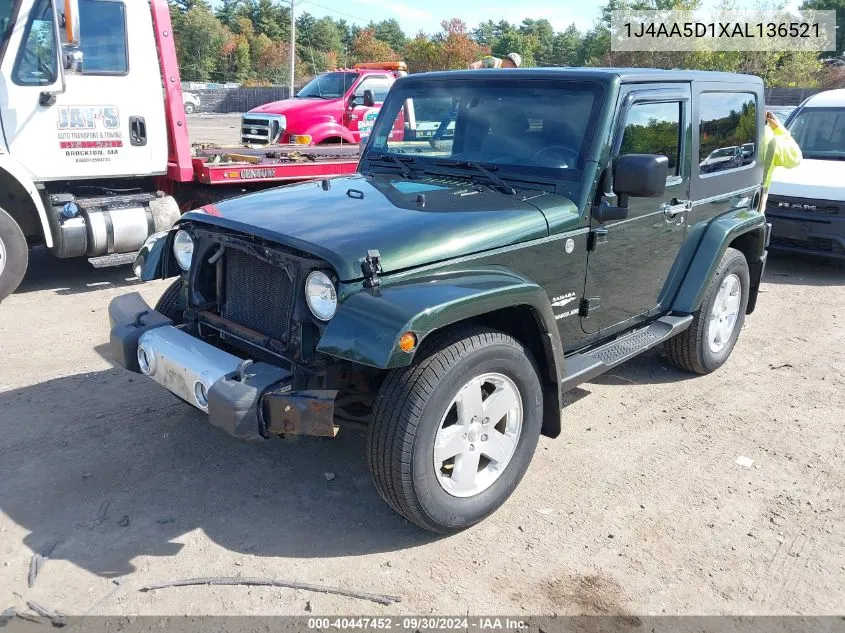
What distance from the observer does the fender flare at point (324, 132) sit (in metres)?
13.1

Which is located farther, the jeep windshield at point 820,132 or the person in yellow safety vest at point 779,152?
the jeep windshield at point 820,132

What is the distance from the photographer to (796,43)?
36.2m

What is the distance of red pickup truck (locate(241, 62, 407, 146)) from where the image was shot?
13109 millimetres

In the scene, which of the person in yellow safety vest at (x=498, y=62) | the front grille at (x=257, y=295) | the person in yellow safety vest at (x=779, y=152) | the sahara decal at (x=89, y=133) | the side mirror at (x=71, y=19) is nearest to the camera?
the front grille at (x=257, y=295)

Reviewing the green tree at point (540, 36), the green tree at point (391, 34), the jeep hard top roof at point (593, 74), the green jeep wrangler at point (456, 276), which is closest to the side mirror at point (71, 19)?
the green jeep wrangler at point (456, 276)

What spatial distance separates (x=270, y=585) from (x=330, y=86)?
12301 mm

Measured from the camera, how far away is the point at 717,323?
525 centimetres

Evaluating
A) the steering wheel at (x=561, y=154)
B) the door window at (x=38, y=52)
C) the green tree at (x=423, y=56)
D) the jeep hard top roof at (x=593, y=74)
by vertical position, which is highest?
the green tree at (x=423, y=56)

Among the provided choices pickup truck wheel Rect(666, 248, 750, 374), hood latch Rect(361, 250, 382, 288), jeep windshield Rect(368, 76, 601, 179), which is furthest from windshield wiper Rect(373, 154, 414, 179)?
pickup truck wheel Rect(666, 248, 750, 374)

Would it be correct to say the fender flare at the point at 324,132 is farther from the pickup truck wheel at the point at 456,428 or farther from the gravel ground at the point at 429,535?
the pickup truck wheel at the point at 456,428

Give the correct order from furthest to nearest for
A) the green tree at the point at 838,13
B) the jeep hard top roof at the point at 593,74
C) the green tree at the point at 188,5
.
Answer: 1. the green tree at the point at 188,5
2. the green tree at the point at 838,13
3. the jeep hard top roof at the point at 593,74

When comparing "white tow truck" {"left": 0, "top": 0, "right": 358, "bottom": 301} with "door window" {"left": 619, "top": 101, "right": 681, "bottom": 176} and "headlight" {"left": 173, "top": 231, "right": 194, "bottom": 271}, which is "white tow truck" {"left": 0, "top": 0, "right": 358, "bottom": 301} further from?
"door window" {"left": 619, "top": 101, "right": 681, "bottom": 176}

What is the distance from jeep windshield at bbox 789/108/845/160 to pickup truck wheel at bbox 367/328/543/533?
24.3 ft

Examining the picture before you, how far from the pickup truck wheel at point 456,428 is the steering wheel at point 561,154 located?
109cm
